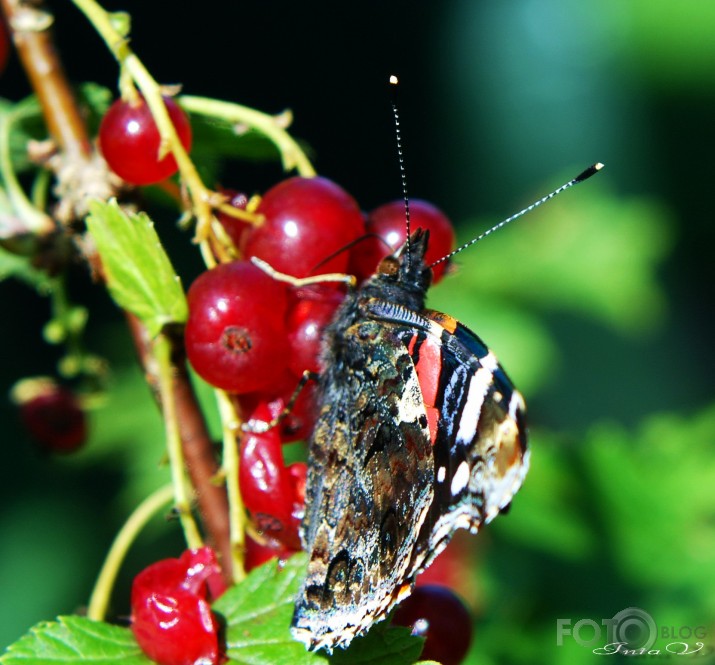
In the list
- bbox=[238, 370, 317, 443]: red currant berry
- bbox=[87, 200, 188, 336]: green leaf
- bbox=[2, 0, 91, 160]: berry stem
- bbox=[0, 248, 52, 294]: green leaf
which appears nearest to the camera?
bbox=[87, 200, 188, 336]: green leaf

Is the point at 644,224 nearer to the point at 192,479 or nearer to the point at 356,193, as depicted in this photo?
the point at 192,479

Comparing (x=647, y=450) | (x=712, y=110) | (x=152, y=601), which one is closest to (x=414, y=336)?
A: (x=152, y=601)

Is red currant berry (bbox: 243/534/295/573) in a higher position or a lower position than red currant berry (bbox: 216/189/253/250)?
lower

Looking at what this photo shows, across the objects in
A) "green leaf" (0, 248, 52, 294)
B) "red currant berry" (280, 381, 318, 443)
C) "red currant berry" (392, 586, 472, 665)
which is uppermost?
"green leaf" (0, 248, 52, 294)

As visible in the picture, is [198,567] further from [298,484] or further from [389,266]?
[389,266]

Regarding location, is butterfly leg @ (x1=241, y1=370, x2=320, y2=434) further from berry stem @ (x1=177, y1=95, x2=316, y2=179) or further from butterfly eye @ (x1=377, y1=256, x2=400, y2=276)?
berry stem @ (x1=177, y1=95, x2=316, y2=179)

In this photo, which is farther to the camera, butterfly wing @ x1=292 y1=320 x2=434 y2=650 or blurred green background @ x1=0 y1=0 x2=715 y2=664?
blurred green background @ x1=0 y1=0 x2=715 y2=664

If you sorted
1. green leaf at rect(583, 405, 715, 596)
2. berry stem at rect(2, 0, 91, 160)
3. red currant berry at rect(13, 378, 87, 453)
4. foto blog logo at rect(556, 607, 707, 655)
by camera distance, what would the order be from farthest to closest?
green leaf at rect(583, 405, 715, 596), foto blog logo at rect(556, 607, 707, 655), red currant berry at rect(13, 378, 87, 453), berry stem at rect(2, 0, 91, 160)

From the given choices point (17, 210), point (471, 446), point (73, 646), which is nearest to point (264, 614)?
point (73, 646)

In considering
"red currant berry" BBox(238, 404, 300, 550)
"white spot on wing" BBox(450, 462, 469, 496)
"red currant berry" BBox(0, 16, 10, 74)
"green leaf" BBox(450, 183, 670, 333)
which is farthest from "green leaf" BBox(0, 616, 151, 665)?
"green leaf" BBox(450, 183, 670, 333)

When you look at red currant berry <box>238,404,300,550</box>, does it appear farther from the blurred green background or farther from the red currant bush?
the blurred green background
